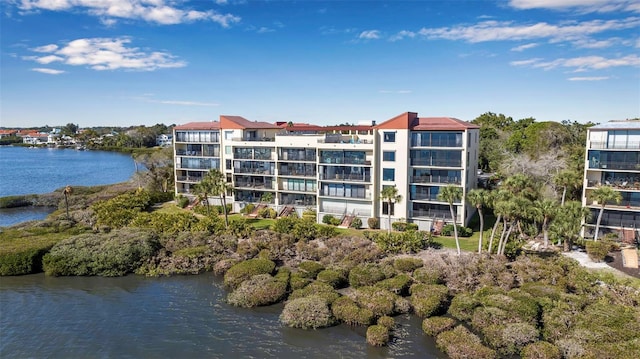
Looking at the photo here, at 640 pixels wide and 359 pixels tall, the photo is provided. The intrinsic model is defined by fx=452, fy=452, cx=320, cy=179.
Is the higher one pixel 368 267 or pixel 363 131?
pixel 363 131

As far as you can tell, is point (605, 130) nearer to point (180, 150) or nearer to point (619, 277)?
point (619, 277)

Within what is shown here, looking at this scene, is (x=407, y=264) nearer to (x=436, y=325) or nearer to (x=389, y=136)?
(x=436, y=325)

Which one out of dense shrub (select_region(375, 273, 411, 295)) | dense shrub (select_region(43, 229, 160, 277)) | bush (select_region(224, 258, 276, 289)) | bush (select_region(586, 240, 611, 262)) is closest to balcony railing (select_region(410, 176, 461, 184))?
bush (select_region(586, 240, 611, 262))

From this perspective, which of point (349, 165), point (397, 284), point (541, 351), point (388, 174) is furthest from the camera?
point (349, 165)

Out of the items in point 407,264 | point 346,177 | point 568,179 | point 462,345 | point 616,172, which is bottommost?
point 462,345

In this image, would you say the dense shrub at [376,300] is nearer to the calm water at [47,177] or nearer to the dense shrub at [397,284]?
the dense shrub at [397,284]

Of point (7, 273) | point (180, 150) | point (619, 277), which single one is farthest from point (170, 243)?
point (619, 277)

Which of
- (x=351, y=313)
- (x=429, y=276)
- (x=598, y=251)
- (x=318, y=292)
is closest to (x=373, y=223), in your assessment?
(x=429, y=276)
